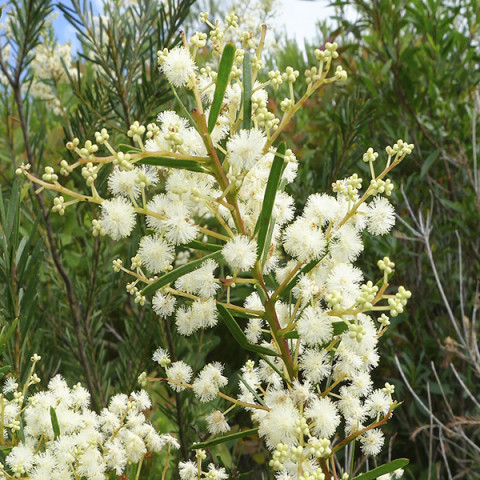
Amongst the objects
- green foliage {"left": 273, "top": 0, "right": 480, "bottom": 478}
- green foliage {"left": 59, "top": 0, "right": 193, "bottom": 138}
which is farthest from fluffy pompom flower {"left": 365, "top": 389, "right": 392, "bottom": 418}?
green foliage {"left": 273, "top": 0, "right": 480, "bottom": 478}

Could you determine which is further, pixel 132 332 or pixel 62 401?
pixel 132 332

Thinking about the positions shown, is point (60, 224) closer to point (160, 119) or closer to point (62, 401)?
point (62, 401)

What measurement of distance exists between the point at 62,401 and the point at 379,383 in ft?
3.73

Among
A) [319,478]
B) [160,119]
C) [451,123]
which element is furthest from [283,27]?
[319,478]

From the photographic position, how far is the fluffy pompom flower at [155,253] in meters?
0.57

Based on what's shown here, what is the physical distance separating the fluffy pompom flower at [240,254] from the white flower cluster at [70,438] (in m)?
0.30

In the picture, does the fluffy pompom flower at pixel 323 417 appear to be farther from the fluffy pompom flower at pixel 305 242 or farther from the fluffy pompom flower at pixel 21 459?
the fluffy pompom flower at pixel 21 459

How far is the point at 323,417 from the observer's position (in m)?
0.58

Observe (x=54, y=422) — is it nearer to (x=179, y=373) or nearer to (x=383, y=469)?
(x=179, y=373)

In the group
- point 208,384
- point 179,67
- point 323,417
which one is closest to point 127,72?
point 179,67

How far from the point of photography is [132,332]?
1268 millimetres

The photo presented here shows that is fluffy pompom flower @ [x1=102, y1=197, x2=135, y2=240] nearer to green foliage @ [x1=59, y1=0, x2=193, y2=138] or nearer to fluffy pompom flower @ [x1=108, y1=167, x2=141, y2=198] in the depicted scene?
fluffy pompom flower @ [x1=108, y1=167, x2=141, y2=198]

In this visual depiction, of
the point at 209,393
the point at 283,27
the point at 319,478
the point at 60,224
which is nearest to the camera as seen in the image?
the point at 319,478

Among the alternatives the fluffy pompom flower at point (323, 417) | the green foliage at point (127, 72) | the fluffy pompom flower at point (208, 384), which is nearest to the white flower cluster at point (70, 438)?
the fluffy pompom flower at point (208, 384)
